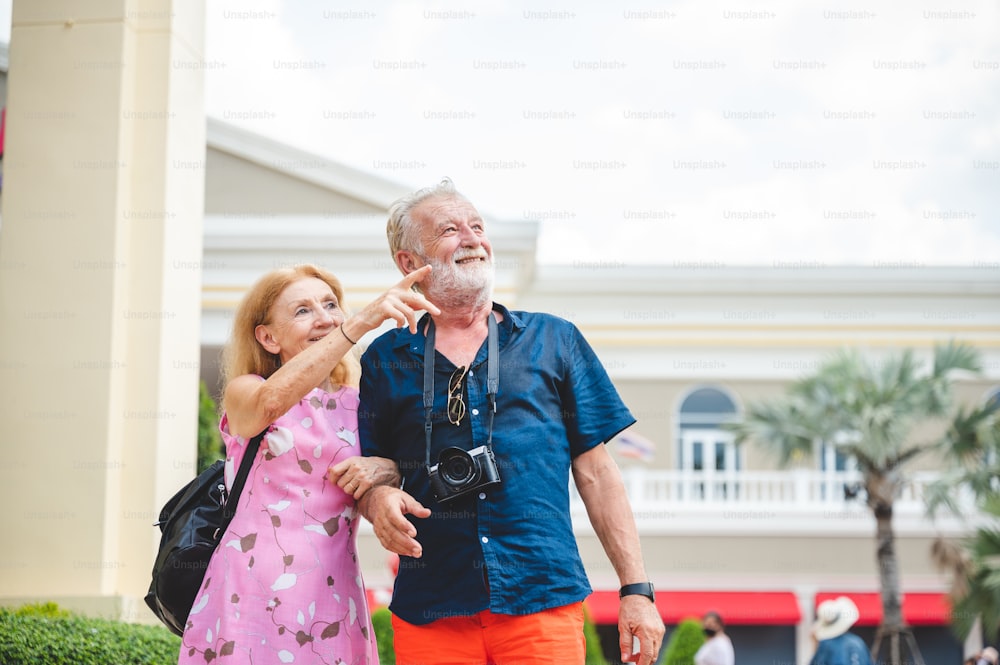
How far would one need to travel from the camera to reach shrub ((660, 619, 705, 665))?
13609 millimetres

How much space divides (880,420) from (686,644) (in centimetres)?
559

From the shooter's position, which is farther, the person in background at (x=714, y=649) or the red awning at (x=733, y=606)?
the red awning at (x=733, y=606)

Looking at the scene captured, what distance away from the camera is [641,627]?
3123mm

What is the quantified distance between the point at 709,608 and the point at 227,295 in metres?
9.79

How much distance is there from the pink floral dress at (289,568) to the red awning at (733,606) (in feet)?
54.0

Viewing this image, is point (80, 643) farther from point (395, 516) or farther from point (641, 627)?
point (641, 627)

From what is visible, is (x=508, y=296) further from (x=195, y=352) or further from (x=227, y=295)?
(x=195, y=352)

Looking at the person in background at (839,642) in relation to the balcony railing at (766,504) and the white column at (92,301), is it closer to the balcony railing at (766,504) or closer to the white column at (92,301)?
the white column at (92,301)

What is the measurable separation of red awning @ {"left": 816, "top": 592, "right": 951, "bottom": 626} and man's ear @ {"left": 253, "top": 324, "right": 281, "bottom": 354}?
18.0 metres

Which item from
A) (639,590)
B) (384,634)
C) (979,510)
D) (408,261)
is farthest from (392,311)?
(979,510)

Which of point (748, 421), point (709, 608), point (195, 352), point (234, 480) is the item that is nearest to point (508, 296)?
point (748, 421)

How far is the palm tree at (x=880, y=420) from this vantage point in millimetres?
17609

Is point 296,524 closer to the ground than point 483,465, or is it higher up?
closer to the ground

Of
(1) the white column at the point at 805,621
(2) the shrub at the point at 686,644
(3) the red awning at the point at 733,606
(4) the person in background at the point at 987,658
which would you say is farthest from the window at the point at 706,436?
(2) the shrub at the point at 686,644
